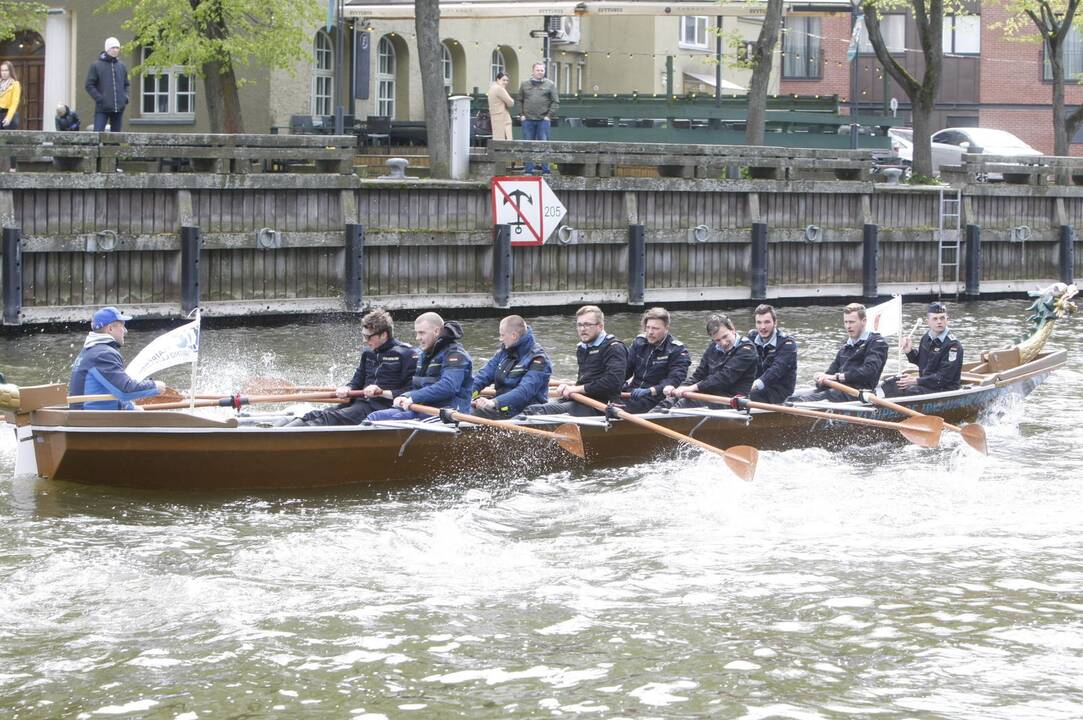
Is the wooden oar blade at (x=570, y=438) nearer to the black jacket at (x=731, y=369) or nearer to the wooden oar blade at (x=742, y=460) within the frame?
the wooden oar blade at (x=742, y=460)

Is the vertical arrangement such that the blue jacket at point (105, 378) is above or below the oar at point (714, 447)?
above

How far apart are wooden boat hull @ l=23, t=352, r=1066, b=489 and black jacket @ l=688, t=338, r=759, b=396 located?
440 millimetres

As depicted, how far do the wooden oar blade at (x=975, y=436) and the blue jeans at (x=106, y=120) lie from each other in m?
14.1

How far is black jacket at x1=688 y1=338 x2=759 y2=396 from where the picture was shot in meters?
15.4

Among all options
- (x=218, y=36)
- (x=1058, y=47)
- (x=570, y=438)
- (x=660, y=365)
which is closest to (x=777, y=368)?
(x=660, y=365)

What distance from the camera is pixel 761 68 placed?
1169 inches

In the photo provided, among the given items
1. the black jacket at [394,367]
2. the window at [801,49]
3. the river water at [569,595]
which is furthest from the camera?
the window at [801,49]

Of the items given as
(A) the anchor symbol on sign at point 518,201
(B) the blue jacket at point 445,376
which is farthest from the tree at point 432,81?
(B) the blue jacket at point 445,376

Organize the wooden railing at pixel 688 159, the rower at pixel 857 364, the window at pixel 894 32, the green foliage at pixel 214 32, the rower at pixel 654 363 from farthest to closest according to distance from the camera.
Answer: the window at pixel 894 32
the green foliage at pixel 214 32
the wooden railing at pixel 688 159
the rower at pixel 857 364
the rower at pixel 654 363

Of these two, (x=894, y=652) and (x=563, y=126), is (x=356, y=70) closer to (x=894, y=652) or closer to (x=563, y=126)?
(x=563, y=126)

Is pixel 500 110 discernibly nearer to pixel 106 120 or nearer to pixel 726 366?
pixel 106 120

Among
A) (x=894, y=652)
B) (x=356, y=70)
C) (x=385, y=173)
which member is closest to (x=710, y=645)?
(x=894, y=652)

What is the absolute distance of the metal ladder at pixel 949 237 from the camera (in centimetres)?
Result: 2869

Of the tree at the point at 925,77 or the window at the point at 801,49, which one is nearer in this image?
the tree at the point at 925,77
